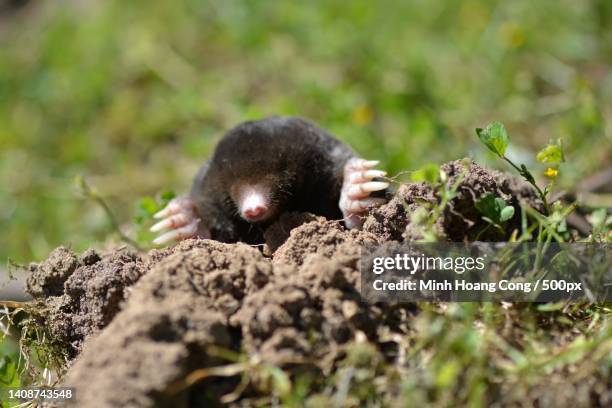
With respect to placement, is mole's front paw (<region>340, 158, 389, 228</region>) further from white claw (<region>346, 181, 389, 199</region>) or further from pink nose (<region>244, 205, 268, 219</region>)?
pink nose (<region>244, 205, 268, 219</region>)

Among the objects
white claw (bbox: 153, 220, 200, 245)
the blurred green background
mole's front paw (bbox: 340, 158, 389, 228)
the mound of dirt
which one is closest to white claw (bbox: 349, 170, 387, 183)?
mole's front paw (bbox: 340, 158, 389, 228)

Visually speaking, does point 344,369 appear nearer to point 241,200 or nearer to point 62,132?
point 241,200

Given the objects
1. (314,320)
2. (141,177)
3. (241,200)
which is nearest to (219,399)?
(314,320)

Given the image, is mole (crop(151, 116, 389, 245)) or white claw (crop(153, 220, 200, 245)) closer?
mole (crop(151, 116, 389, 245))

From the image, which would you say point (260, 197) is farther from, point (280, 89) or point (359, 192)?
point (280, 89)

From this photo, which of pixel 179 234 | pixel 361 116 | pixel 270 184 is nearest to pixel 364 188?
pixel 270 184

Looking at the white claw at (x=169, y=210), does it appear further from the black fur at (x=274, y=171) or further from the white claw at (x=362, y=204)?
the white claw at (x=362, y=204)
